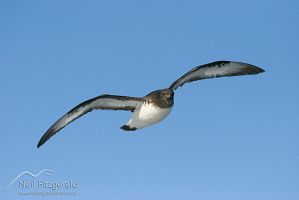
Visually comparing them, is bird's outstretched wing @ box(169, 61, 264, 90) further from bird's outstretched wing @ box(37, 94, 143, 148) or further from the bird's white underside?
bird's outstretched wing @ box(37, 94, 143, 148)

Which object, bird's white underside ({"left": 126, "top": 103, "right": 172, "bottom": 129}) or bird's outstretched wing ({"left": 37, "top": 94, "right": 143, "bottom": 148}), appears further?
bird's outstretched wing ({"left": 37, "top": 94, "right": 143, "bottom": 148})

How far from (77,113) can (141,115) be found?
2133mm

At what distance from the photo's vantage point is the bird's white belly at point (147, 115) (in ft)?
44.0

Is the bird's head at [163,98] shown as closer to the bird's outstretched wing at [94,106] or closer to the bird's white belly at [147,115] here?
the bird's white belly at [147,115]

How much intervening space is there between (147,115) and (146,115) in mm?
43

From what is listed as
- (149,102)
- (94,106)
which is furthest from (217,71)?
(94,106)

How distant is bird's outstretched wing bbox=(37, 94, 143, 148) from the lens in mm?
14094

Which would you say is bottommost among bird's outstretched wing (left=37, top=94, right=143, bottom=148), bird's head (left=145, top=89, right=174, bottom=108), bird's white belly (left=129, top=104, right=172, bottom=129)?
bird's white belly (left=129, top=104, right=172, bottom=129)

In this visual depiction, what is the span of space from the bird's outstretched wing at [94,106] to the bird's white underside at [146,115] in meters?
0.26

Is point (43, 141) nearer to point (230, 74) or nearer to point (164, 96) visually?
point (164, 96)

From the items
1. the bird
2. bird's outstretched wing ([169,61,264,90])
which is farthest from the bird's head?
bird's outstretched wing ([169,61,264,90])

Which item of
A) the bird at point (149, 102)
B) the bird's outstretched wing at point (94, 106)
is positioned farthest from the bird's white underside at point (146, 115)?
the bird's outstretched wing at point (94, 106)

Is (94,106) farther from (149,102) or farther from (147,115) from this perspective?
(149,102)

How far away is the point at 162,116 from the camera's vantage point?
1358 cm
